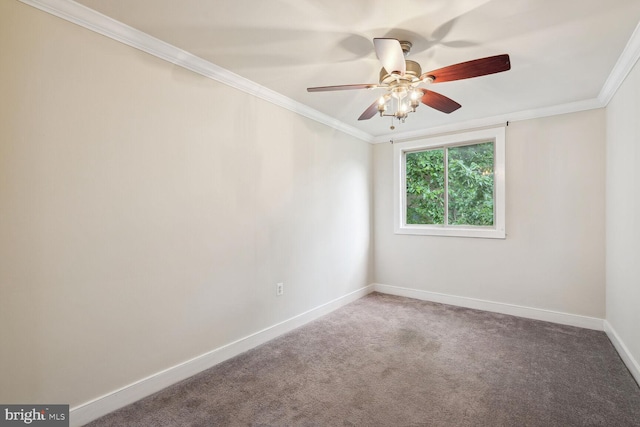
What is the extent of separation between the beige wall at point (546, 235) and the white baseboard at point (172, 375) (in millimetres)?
2107

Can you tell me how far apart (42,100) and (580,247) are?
4.63 meters

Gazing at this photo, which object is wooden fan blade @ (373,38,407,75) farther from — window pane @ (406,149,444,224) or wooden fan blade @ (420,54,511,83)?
window pane @ (406,149,444,224)

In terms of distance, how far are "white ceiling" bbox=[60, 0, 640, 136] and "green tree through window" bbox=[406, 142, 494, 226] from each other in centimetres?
123

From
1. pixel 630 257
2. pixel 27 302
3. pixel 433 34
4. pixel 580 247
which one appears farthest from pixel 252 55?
pixel 580 247

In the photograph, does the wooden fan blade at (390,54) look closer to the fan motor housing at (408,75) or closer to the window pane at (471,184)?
the fan motor housing at (408,75)

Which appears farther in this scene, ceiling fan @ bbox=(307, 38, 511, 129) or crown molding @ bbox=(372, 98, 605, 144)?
crown molding @ bbox=(372, 98, 605, 144)

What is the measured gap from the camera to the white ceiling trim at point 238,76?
70.7 inches

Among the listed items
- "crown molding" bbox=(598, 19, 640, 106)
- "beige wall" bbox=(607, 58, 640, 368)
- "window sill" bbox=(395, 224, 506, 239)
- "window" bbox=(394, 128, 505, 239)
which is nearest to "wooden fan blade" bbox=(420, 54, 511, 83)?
"crown molding" bbox=(598, 19, 640, 106)

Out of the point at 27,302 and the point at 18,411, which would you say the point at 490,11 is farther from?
the point at 18,411

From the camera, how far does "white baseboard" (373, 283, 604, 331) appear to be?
3.30m

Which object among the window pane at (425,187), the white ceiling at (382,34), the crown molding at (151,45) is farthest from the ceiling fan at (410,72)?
the window pane at (425,187)

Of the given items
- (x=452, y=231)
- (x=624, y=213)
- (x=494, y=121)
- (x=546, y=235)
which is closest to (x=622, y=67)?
(x=624, y=213)

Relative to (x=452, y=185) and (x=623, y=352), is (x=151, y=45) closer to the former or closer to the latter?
(x=452, y=185)

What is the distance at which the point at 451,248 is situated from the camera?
412 cm
